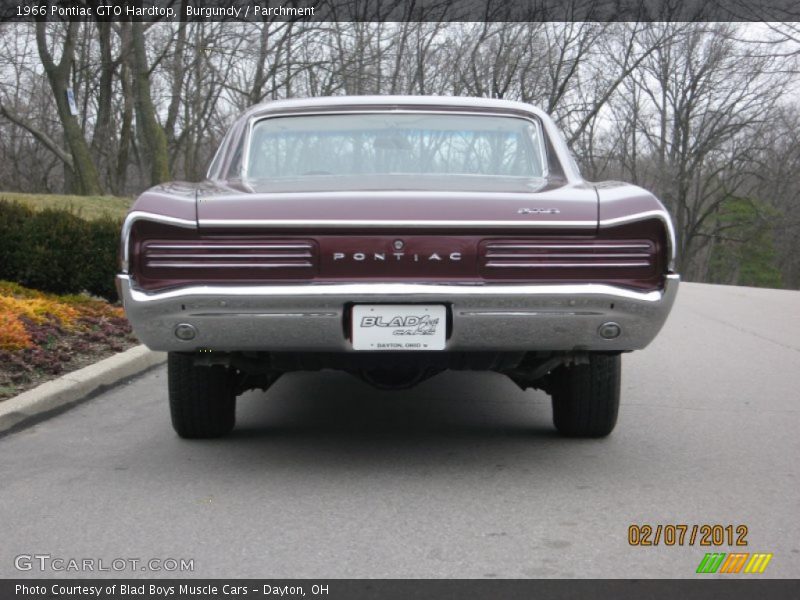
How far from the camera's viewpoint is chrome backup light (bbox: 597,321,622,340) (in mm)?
4043

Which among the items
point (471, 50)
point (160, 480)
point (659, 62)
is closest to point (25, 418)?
point (160, 480)

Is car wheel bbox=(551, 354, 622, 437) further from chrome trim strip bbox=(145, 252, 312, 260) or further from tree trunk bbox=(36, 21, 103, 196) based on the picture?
tree trunk bbox=(36, 21, 103, 196)

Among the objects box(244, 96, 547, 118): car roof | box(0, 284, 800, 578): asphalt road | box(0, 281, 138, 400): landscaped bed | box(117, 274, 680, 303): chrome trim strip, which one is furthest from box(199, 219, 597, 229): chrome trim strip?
box(0, 281, 138, 400): landscaped bed

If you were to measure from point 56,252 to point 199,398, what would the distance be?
546 cm

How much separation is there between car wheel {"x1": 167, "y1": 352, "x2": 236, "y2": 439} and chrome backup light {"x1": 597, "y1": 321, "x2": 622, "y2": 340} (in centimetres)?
182

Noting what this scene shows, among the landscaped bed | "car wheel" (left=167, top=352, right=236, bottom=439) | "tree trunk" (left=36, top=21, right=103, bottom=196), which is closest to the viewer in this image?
"car wheel" (left=167, top=352, right=236, bottom=439)

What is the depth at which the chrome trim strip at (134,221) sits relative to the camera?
398 cm

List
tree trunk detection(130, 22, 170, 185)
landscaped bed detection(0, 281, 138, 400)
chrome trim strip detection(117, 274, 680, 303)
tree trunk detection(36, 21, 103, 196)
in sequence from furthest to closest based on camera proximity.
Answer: tree trunk detection(36, 21, 103, 196) < tree trunk detection(130, 22, 170, 185) < landscaped bed detection(0, 281, 138, 400) < chrome trim strip detection(117, 274, 680, 303)

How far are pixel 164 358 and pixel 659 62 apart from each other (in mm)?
39907

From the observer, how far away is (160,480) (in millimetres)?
4289

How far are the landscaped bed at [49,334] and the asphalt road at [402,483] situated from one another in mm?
466

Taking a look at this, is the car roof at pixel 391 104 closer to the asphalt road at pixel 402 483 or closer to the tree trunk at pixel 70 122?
the asphalt road at pixel 402 483
